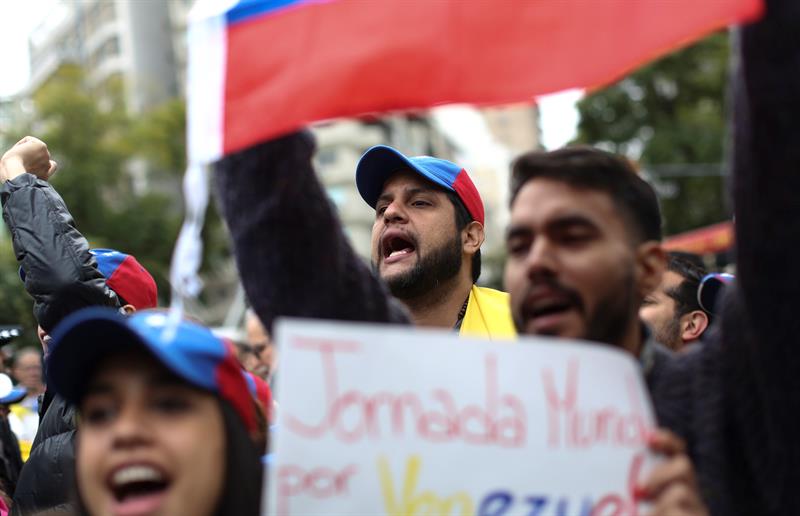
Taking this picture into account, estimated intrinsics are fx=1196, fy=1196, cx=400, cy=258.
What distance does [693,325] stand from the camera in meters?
4.88

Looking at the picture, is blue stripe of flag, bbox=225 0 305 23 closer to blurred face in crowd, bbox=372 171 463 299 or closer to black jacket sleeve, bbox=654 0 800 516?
black jacket sleeve, bbox=654 0 800 516

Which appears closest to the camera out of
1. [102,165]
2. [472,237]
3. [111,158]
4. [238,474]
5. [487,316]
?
[238,474]

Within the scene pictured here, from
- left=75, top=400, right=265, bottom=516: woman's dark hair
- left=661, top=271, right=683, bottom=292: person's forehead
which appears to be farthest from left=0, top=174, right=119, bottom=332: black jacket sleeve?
left=661, top=271, right=683, bottom=292: person's forehead

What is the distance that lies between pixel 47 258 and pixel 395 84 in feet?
6.41

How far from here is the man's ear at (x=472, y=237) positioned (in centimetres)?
445

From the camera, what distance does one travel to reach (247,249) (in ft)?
7.72

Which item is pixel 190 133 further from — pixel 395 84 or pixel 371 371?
pixel 371 371

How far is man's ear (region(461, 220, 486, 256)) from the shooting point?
4453 mm

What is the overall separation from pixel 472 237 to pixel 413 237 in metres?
0.32

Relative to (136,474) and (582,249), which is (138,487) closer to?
(136,474)

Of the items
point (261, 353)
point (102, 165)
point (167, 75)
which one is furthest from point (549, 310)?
point (167, 75)

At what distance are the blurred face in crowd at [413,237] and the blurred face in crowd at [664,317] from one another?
0.86 m

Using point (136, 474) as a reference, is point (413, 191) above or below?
above

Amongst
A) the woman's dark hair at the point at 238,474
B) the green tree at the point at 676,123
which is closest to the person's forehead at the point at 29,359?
the woman's dark hair at the point at 238,474
